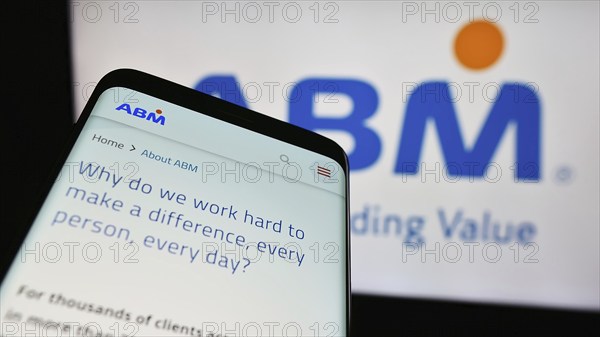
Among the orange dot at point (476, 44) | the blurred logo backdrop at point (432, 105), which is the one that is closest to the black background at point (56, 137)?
the blurred logo backdrop at point (432, 105)

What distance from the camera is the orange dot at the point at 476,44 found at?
0.70 meters

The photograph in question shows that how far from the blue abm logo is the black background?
0.37m

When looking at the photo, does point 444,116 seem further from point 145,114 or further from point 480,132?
point 145,114

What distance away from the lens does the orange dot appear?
70 cm

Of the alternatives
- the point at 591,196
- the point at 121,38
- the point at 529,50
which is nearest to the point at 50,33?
the point at 121,38

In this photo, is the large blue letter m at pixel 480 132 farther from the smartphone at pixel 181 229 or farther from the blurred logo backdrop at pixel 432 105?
the smartphone at pixel 181 229

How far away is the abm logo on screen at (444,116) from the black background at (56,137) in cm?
18

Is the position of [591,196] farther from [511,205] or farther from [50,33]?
[50,33]

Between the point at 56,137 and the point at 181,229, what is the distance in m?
0.47

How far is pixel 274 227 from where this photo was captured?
40 centimetres

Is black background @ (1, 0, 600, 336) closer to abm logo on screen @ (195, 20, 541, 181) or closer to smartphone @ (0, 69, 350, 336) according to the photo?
abm logo on screen @ (195, 20, 541, 181)

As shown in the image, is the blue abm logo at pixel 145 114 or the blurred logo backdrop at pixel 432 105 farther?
the blurred logo backdrop at pixel 432 105

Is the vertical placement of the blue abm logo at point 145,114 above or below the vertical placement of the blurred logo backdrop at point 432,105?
below

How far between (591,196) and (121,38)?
2.11 feet
